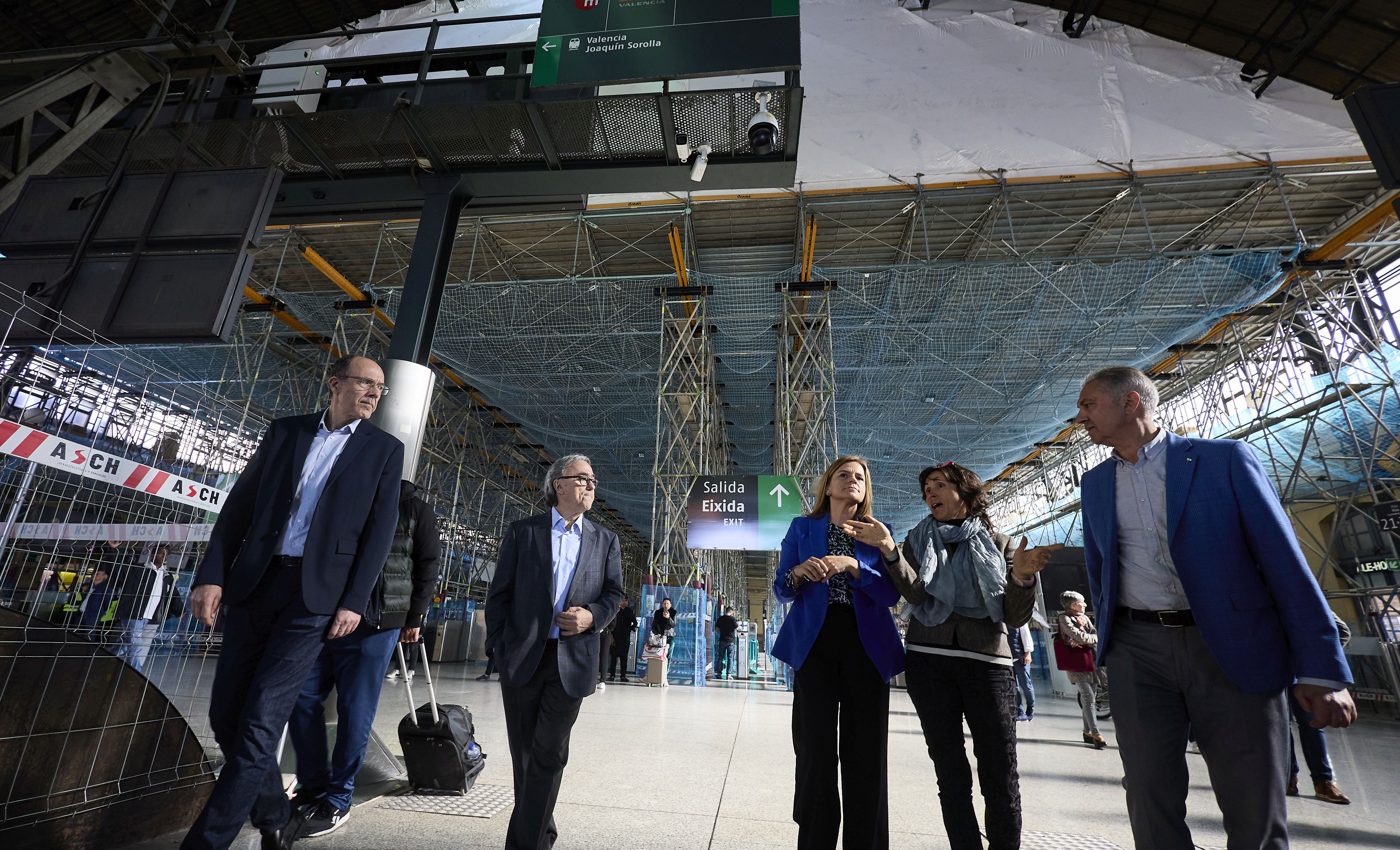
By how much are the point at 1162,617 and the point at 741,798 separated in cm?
246

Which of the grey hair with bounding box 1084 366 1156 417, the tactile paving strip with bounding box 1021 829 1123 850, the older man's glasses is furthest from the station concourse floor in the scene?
the grey hair with bounding box 1084 366 1156 417

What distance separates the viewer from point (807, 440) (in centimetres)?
1522

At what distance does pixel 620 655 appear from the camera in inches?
542

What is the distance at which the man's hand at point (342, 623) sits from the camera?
7.14ft

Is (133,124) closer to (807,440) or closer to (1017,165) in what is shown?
(1017,165)

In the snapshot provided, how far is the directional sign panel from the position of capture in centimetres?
1128

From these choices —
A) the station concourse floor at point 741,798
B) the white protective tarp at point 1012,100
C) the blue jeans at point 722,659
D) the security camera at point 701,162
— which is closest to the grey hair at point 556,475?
the station concourse floor at point 741,798

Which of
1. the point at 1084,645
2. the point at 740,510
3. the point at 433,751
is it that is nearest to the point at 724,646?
the point at 740,510

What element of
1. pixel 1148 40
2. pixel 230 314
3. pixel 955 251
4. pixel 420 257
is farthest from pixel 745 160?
pixel 955 251

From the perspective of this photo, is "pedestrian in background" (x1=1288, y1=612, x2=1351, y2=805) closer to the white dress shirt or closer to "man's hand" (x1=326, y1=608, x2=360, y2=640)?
"man's hand" (x1=326, y1=608, x2=360, y2=640)

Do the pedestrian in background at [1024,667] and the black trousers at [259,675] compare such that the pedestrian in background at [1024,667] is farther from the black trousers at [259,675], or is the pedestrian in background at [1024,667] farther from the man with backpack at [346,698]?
the black trousers at [259,675]

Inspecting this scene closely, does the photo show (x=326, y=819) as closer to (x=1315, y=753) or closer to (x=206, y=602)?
(x=206, y=602)

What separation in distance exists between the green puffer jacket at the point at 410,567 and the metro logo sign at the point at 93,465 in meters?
0.91

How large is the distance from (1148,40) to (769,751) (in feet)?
37.6
